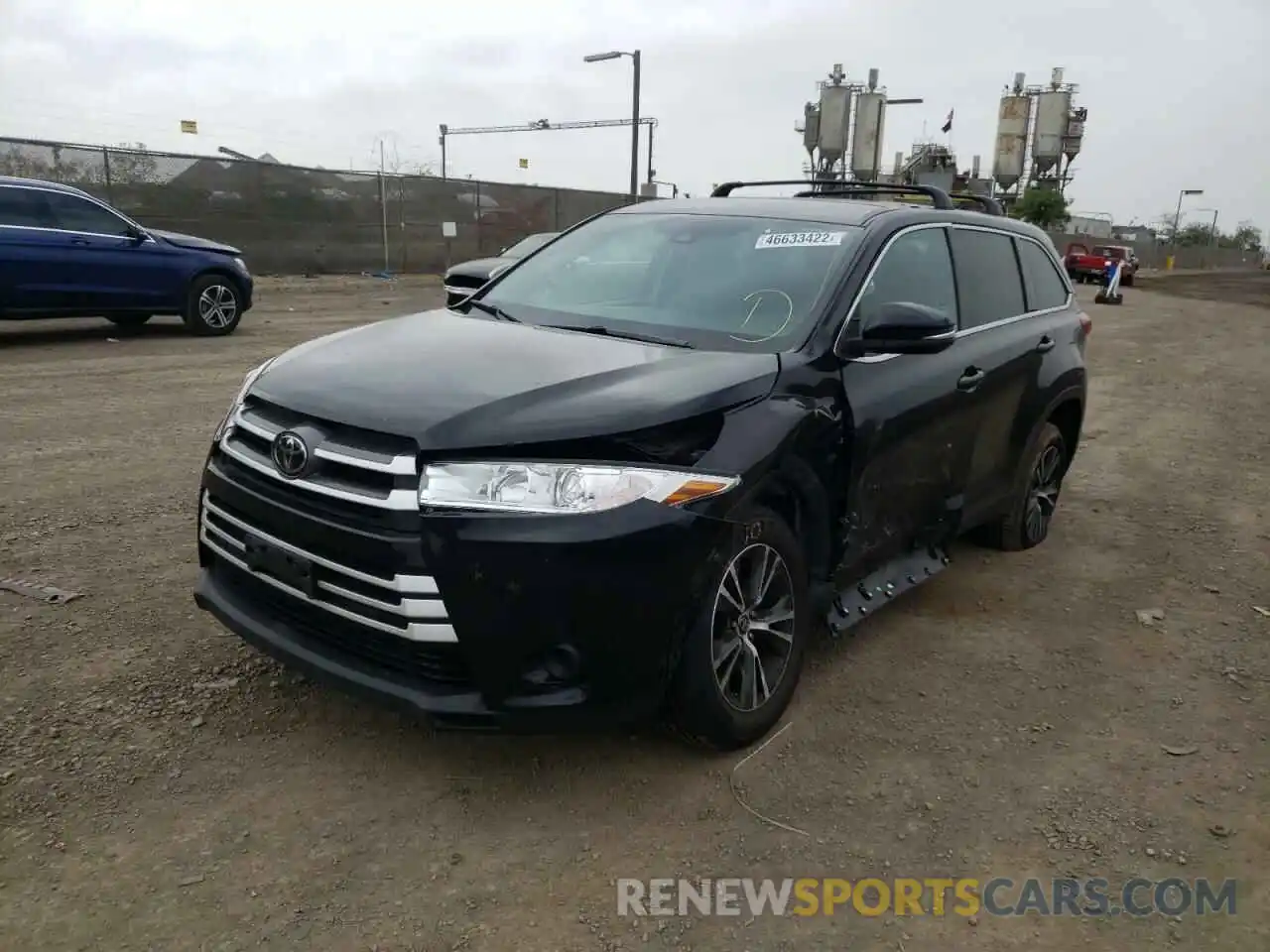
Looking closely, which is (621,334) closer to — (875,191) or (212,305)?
(875,191)

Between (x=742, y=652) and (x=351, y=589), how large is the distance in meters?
1.21

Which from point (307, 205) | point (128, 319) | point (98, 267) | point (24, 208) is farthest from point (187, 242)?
point (307, 205)

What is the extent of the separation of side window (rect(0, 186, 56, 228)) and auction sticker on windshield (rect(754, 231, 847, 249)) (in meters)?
9.39

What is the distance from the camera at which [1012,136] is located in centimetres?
7456

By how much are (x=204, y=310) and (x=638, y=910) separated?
10952mm

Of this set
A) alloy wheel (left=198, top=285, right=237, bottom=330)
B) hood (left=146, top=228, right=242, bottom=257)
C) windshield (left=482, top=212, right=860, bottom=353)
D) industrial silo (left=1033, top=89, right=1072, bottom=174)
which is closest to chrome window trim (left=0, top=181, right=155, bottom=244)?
hood (left=146, top=228, right=242, bottom=257)

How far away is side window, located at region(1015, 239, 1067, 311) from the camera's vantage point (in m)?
5.11

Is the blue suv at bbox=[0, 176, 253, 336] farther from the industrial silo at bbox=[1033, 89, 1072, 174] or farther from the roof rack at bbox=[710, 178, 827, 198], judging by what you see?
the industrial silo at bbox=[1033, 89, 1072, 174]

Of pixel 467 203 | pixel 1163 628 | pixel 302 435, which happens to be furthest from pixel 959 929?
pixel 467 203

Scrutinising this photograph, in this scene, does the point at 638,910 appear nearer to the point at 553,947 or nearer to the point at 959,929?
the point at 553,947

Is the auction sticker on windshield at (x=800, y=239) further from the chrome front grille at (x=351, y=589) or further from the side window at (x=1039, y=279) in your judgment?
the chrome front grille at (x=351, y=589)

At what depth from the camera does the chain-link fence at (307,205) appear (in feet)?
60.5

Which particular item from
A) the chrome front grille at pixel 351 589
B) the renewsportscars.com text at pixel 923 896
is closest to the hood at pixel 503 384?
Answer: the chrome front grille at pixel 351 589

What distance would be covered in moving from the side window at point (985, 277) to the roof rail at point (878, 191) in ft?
0.73
